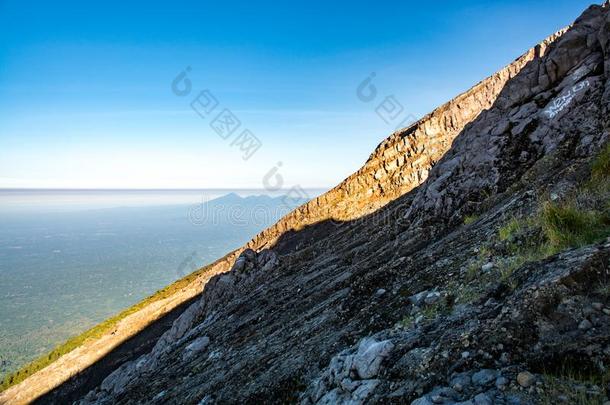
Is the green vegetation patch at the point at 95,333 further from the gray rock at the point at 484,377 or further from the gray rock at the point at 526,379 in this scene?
the gray rock at the point at 526,379

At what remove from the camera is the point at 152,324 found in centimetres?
6588

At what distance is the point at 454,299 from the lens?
8.31 m

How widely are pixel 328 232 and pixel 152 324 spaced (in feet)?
135

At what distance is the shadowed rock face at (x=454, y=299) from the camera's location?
17.4 ft

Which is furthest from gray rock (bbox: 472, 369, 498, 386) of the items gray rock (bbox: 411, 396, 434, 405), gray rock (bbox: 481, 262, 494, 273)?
gray rock (bbox: 481, 262, 494, 273)

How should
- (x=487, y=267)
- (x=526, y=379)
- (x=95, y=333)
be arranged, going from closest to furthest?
1. (x=526, y=379)
2. (x=487, y=267)
3. (x=95, y=333)

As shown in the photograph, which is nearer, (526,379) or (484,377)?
(526,379)

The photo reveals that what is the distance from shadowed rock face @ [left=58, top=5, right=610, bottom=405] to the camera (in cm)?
530

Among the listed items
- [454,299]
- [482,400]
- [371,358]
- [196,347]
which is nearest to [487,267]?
[454,299]

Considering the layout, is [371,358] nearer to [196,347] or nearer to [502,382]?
[502,382]

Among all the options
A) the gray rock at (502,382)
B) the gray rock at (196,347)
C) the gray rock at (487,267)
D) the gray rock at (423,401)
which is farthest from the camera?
the gray rock at (196,347)

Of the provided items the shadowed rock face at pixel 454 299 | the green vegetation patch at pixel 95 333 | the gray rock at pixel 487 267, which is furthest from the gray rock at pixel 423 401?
the green vegetation patch at pixel 95 333

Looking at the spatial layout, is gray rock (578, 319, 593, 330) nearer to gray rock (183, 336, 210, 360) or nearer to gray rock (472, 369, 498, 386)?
gray rock (472, 369, 498, 386)

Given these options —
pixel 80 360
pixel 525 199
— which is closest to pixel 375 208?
pixel 525 199
